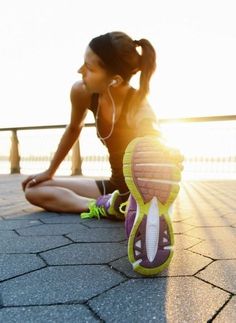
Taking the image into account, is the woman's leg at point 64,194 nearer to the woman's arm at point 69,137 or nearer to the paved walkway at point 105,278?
the woman's arm at point 69,137

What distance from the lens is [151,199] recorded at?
121 centimetres

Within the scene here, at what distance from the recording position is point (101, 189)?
278cm

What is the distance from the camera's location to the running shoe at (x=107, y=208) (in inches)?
89.1

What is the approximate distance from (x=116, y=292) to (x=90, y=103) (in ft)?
5.67

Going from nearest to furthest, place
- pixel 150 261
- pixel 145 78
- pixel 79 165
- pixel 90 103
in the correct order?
1. pixel 150 261
2. pixel 145 78
3. pixel 90 103
4. pixel 79 165

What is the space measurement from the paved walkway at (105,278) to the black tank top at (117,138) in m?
0.52

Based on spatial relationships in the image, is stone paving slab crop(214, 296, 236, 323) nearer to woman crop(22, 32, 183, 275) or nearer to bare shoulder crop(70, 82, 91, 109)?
woman crop(22, 32, 183, 275)

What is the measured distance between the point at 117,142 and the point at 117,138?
0.04 meters

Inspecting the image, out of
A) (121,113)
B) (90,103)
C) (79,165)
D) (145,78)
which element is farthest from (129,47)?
(79,165)

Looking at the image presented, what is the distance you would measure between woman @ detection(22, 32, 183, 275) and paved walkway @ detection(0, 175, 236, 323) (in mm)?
136

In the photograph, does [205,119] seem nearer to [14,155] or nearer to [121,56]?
[121,56]

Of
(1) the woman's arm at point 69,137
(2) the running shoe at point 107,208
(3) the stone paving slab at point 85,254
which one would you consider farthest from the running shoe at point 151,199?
(1) the woman's arm at point 69,137

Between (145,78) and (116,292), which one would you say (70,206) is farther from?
(116,292)

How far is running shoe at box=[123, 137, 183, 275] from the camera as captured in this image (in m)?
1.17
